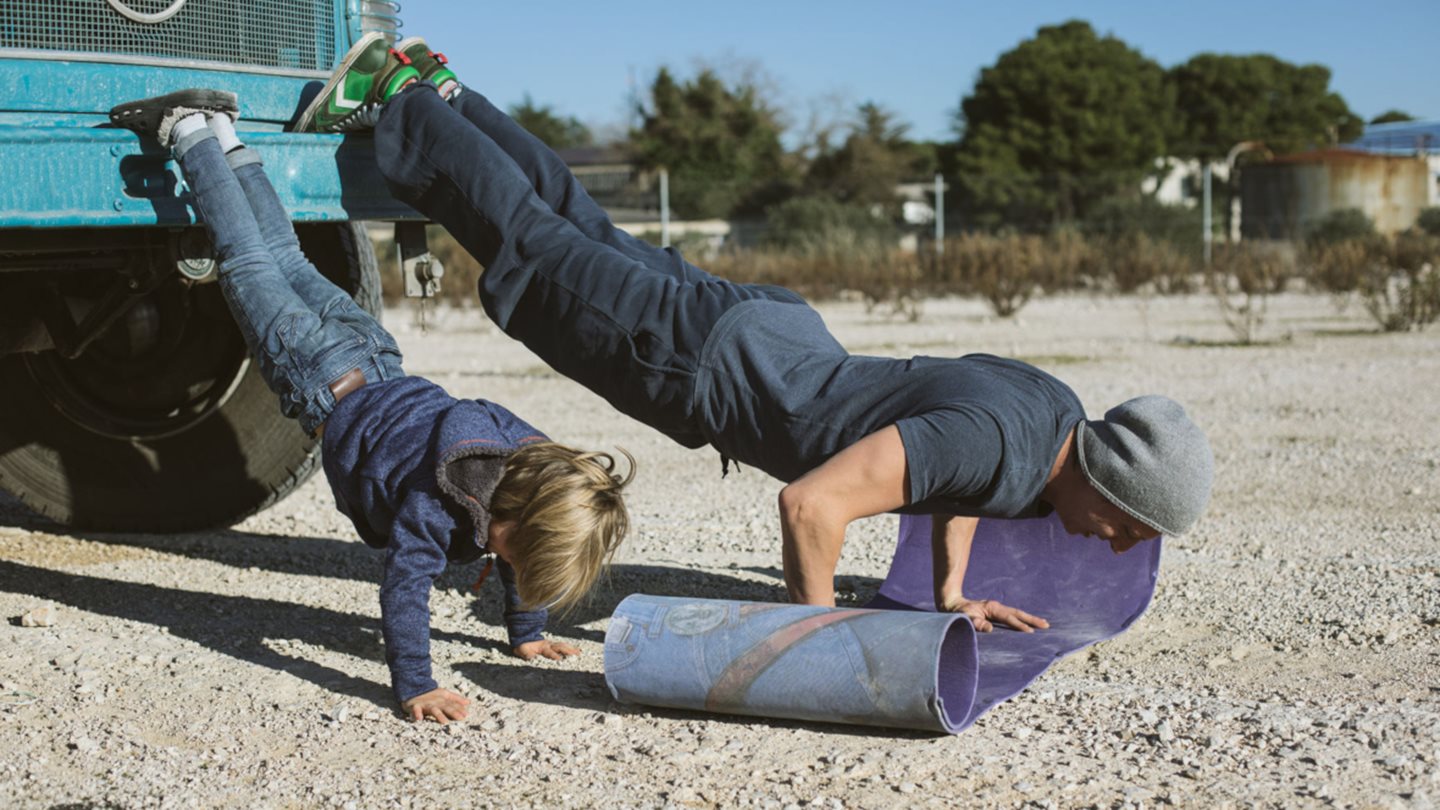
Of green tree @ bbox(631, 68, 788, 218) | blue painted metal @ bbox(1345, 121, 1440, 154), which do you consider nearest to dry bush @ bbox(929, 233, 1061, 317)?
green tree @ bbox(631, 68, 788, 218)

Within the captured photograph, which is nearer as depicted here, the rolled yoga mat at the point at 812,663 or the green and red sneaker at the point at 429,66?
the rolled yoga mat at the point at 812,663

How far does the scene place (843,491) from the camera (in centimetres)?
312

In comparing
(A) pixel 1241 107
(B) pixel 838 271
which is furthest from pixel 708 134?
(A) pixel 1241 107

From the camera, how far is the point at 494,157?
411cm

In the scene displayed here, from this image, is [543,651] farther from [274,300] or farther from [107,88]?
[107,88]

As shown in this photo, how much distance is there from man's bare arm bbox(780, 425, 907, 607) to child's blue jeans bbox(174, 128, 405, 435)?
1.25m

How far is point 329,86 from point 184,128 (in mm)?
500

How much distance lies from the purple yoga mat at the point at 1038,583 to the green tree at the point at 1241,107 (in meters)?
50.8

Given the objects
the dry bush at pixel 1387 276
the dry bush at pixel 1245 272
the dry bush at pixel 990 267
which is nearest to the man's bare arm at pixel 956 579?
the dry bush at pixel 1387 276

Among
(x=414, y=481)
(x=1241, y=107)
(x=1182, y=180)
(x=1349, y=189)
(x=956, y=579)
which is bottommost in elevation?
(x=956, y=579)

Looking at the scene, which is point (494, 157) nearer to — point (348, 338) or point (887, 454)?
point (348, 338)

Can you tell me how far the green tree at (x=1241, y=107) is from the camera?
54500 mm

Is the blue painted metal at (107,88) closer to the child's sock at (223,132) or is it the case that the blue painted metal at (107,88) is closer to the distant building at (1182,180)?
the child's sock at (223,132)

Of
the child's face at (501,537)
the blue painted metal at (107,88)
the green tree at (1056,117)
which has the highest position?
the green tree at (1056,117)
